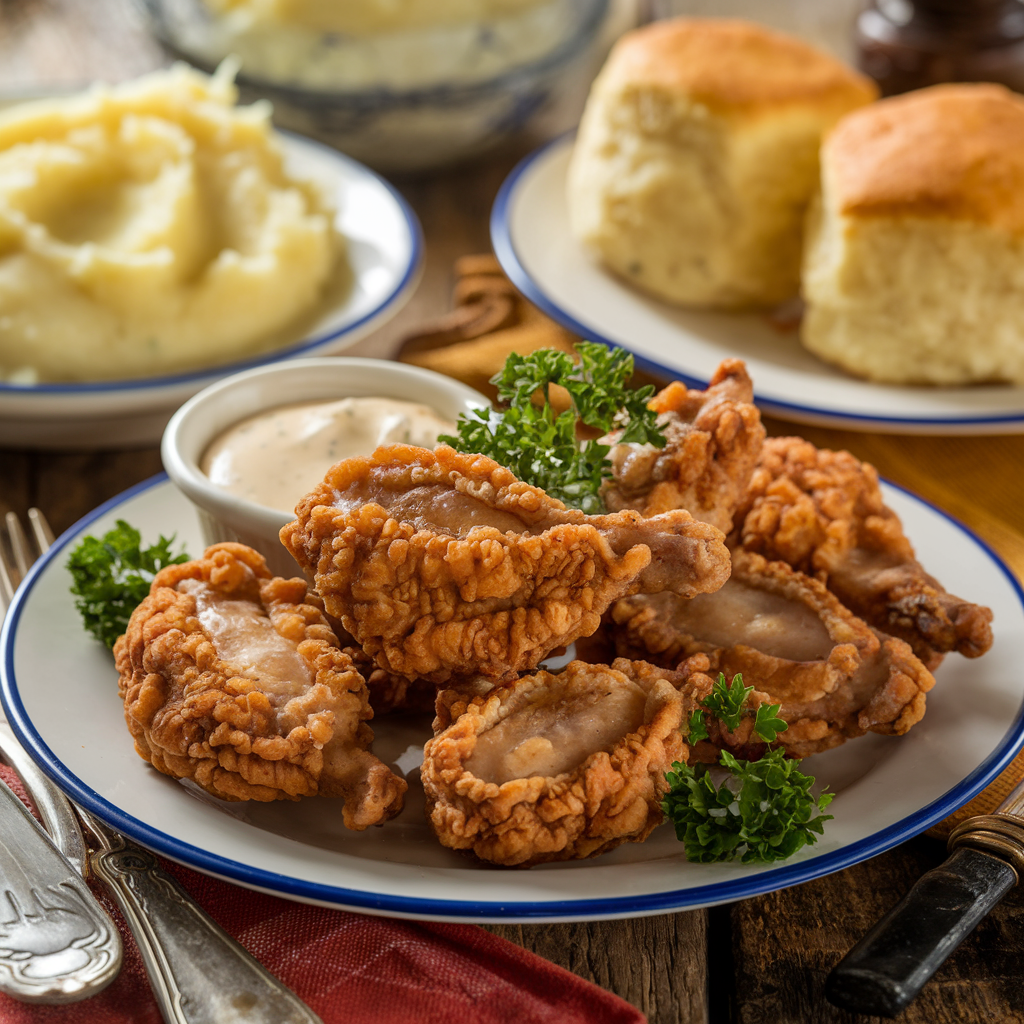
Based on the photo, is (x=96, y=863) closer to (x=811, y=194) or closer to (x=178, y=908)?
(x=178, y=908)

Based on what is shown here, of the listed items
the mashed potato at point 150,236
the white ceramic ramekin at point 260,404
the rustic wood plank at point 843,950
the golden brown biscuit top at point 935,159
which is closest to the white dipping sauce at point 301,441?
the white ceramic ramekin at point 260,404

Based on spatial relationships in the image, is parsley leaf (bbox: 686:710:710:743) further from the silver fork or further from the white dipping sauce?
the white dipping sauce

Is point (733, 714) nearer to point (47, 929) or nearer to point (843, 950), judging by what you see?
point (843, 950)

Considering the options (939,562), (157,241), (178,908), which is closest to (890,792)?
(939,562)

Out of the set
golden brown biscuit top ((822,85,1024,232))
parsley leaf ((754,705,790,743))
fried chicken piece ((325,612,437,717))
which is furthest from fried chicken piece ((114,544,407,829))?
golden brown biscuit top ((822,85,1024,232))

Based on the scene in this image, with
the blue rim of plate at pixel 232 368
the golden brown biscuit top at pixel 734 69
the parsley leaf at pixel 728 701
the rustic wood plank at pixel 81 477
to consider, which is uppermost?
the golden brown biscuit top at pixel 734 69

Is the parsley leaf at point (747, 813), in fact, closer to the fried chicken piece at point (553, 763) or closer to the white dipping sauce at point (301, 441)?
the fried chicken piece at point (553, 763)

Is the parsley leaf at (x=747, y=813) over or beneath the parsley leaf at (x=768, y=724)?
beneath
